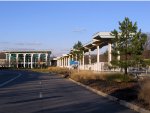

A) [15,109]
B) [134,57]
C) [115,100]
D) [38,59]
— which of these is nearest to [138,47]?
[134,57]

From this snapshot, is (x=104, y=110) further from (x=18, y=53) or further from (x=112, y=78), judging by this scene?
(x=18, y=53)

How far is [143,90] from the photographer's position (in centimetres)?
1875

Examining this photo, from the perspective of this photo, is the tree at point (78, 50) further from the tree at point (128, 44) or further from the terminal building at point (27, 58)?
the terminal building at point (27, 58)

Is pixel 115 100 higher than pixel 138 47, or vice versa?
pixel 138 47

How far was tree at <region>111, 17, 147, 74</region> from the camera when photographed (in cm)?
3100

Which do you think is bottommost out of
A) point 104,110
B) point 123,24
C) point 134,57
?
point 104,110

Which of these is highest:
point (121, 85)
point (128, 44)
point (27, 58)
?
point (27, 58)

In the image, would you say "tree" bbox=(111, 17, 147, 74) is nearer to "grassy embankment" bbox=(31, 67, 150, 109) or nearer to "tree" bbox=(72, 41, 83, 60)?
"grassy embankment" bbox=(31, 67, 150, 109)

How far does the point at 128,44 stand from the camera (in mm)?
31688

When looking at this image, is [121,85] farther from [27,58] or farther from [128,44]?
[27,58]

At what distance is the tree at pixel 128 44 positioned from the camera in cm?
3100

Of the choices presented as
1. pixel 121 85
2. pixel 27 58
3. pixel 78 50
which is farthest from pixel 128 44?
pixel 27 58

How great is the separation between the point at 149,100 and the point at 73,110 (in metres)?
3.32

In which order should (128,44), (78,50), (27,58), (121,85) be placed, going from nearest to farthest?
(121,85) → (128,44) → (78,50) → (27,58)
